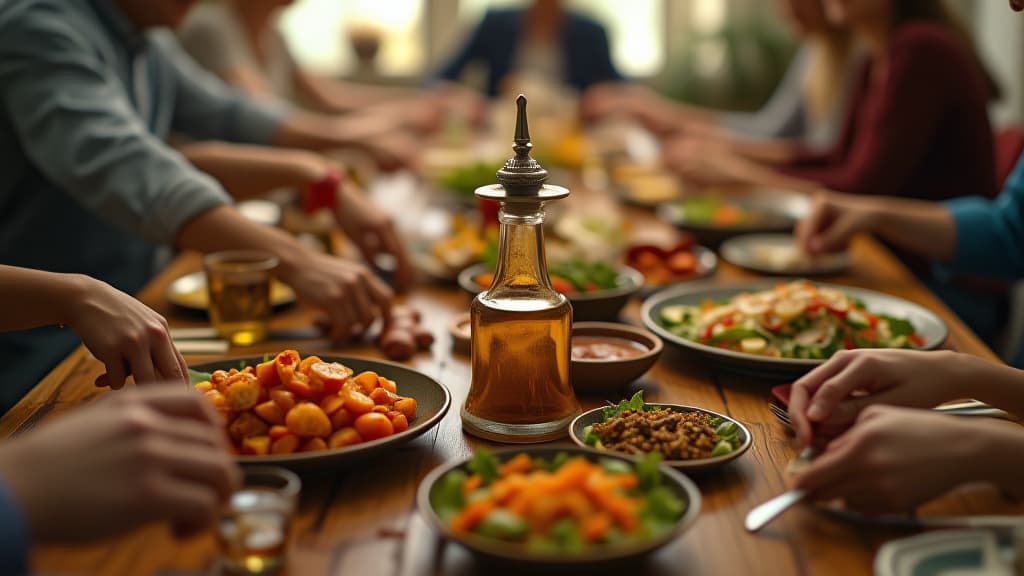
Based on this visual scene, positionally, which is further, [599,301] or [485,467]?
[599,301]

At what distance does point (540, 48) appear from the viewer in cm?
554

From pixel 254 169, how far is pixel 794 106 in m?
2.83

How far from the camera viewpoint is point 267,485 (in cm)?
94

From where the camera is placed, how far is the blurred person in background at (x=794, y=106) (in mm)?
3783

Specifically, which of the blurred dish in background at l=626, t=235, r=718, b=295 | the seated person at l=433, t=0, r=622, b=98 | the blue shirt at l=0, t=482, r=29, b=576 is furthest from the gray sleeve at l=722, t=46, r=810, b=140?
the blue shirt at l=0, t=482, r=29, b=576

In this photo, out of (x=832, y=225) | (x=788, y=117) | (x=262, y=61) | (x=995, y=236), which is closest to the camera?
(x=995, y=236)

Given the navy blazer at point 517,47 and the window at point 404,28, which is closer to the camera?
the navy blazer at point 517,47

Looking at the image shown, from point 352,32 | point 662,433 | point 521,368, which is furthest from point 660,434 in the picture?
point 352,32

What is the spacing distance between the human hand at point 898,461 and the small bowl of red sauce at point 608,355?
16.1 inches

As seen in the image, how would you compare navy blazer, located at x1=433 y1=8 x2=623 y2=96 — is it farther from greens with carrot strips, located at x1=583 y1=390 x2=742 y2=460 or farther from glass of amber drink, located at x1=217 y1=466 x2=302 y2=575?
glass of amber drink, located at x1=217 y1=466 x2=302 y2=575

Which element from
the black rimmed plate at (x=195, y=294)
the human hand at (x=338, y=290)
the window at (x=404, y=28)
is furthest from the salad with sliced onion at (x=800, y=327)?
the window at (x=404, y=28)

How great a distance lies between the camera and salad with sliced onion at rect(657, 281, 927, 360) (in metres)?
1.54

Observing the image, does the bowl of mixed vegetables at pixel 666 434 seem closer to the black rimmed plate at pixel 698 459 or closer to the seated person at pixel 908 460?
the black rimmed plate at pixel 698 459

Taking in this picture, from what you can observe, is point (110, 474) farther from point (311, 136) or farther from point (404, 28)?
point (404, 28)
